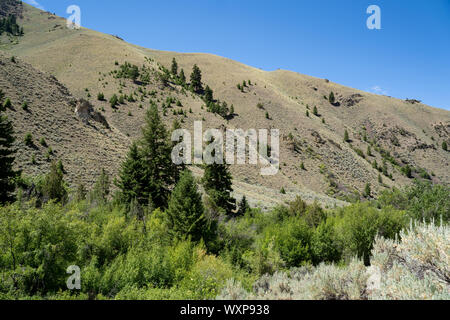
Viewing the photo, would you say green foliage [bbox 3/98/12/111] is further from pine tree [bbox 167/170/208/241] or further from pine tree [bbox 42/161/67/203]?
pine tree [bbox 167/170/208/241]

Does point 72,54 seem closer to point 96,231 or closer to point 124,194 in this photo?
point 124,194

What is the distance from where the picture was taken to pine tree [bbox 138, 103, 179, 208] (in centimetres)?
2450

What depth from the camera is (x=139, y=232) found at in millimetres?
16375

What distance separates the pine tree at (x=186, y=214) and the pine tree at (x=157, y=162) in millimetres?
6347

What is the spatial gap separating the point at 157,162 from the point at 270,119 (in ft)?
170

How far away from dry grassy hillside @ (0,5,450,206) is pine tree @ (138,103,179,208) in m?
8.65

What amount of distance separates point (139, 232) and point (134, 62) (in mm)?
73949

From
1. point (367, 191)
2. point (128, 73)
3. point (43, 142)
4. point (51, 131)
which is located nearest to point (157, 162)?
point (43, 142)

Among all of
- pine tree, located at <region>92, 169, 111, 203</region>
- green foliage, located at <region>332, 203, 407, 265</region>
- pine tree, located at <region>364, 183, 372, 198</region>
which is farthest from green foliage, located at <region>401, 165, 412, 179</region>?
pine tree, located at <region>92, 169, 111, 203</region>

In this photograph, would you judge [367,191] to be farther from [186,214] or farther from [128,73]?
[128,73]

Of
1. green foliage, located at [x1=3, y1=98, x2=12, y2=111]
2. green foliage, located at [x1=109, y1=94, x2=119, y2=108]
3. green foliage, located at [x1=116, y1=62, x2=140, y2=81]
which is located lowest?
green foliage, located at [x1=3, y1=98, x2=12, y2=111]

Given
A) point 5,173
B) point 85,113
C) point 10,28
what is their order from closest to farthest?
point 5,173
point 85,113
point 10,28

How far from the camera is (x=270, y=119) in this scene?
7138 cm

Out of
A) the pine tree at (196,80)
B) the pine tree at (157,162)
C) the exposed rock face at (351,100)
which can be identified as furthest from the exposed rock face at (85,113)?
the exposed rock face at (351,100)
